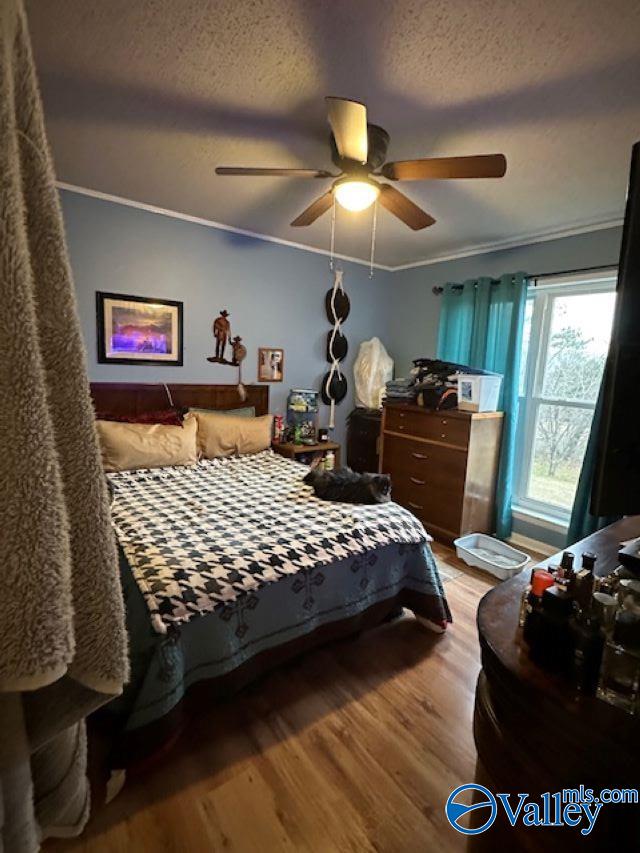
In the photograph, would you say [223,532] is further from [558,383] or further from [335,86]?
[558,383]

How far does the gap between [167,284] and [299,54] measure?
1.99 m

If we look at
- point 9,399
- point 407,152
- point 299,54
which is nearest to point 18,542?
point 9,399

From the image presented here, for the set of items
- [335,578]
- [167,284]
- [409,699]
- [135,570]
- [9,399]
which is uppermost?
[167,284]

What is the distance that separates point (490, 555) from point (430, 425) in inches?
41.7

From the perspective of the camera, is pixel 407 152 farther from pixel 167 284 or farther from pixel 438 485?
pixel 438 485

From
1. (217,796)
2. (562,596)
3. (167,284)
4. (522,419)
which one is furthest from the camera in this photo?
Answer: (522,419)

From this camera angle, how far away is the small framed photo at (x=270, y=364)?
3.58 m

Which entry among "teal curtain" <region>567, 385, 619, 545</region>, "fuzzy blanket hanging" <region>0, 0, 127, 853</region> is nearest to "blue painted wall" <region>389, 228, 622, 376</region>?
"teal curtain" <region>567, 385, 619, 545</region>

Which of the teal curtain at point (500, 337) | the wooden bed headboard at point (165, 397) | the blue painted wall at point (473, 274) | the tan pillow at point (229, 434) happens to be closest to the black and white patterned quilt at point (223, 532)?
the tan pillow at point (229, 434)

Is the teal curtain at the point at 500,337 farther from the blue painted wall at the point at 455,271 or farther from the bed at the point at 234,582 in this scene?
the bed at the point at 234,582

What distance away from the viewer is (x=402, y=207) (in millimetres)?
2029

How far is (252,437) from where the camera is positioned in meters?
3.17

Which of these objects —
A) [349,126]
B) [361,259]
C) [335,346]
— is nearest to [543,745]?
[349,126]

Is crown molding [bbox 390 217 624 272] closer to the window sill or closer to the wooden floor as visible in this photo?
the window sill
